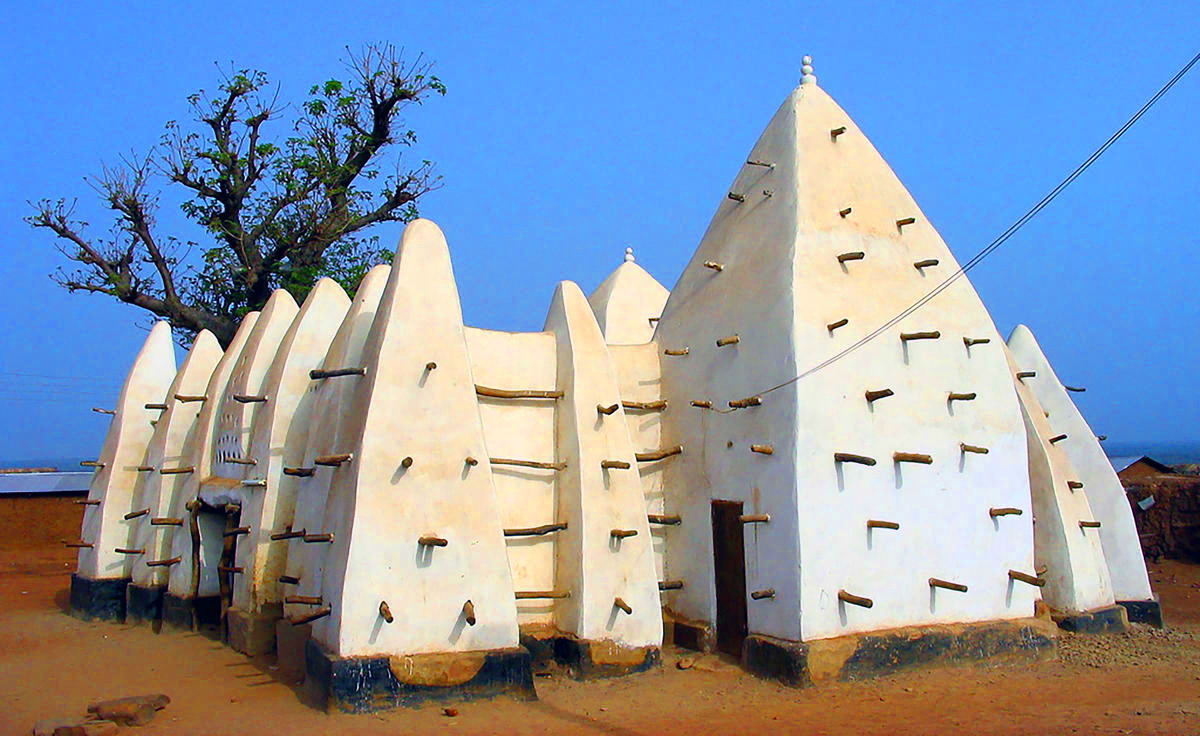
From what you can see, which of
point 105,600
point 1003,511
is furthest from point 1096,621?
point 105,600

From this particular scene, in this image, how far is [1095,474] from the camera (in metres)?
13.6

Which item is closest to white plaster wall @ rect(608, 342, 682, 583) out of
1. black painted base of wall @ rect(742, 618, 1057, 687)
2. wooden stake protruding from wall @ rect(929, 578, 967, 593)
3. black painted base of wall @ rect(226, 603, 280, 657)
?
black painted base of wall @ rect(742, 618, 1057, 687)

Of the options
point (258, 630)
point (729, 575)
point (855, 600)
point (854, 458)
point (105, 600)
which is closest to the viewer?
point (855, 600)

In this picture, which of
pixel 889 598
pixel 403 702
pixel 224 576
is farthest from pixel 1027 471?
pixel 224 576

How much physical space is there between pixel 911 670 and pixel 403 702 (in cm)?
514

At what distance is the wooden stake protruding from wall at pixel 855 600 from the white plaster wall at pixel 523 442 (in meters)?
3.00

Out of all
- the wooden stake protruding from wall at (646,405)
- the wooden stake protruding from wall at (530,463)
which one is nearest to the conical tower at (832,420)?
the wooden stake protruding from wall at (646,405)

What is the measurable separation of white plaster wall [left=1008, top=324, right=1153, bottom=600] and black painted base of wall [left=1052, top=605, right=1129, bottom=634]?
0.98 meters

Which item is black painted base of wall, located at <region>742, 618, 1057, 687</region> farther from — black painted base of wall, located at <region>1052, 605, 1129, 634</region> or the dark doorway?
black painted base of wall, located at <region>1052, 605, 1129, 634</region>

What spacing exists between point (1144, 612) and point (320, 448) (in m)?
10.6

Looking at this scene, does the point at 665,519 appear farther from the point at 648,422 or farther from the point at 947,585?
the point at 947,585

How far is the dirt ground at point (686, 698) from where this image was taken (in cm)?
852

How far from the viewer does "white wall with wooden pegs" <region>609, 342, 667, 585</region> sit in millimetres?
11914

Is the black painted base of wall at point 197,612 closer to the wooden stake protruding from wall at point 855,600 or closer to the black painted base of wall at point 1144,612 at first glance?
the wooden stake protruding from wall at point 855,600
